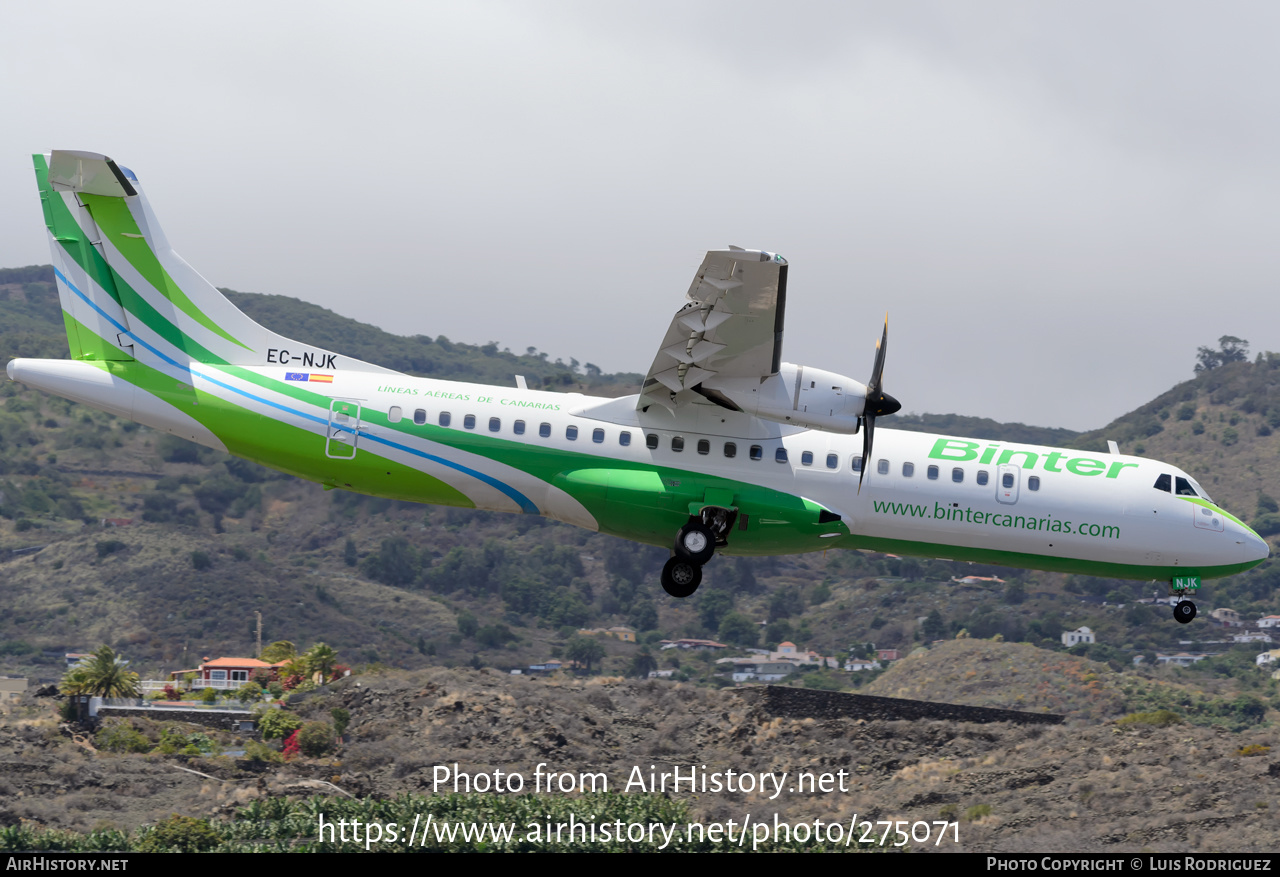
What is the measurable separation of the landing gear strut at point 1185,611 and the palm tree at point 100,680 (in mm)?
73131

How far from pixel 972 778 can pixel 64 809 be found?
1839 inches

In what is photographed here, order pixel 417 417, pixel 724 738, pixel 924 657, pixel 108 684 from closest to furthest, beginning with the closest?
pixel 417 417 → pixel 724 738 → pixel 108 684 → pixel 924 657

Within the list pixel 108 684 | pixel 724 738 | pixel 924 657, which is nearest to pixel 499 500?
pixel 724 738

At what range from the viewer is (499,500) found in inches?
1137

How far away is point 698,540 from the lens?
2828 cm

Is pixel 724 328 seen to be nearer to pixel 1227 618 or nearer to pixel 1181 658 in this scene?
pixel 1181 658

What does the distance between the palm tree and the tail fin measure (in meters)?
63.2

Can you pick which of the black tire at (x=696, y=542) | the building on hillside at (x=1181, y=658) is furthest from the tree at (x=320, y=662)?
the building on hillside at (x=1181, y=658)

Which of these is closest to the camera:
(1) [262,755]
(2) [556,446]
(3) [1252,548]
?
(2) [556,446]

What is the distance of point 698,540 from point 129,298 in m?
13.5

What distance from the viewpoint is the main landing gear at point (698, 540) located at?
2828 centimetres

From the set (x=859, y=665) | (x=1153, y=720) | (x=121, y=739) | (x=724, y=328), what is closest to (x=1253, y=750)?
(x=1153, y=720)

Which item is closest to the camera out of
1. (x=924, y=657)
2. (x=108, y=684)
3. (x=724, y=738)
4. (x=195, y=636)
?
(x=724, y=738)

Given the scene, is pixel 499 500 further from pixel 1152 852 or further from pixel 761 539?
pixel 1152 852
